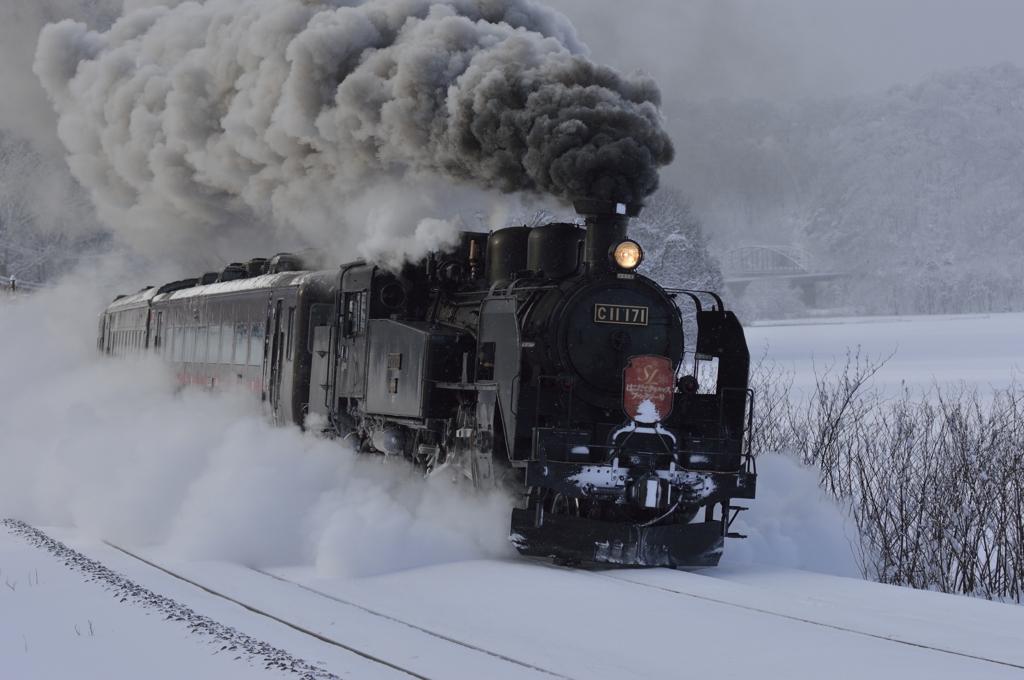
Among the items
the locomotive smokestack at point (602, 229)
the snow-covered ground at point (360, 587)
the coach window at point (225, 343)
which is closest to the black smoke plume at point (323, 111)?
the locomotive smokestack at point (602, 229)

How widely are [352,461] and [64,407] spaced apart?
8897 mm

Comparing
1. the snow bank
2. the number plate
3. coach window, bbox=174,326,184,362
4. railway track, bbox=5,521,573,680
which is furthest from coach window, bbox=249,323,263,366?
the number plate

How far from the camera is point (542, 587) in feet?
23.1

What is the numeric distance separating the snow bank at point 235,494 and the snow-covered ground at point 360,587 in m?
0.02

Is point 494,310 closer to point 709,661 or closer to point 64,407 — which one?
point 709,661

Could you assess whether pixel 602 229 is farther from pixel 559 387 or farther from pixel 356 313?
pixel 356 313

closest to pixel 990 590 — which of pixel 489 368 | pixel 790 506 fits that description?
pixel 790 506

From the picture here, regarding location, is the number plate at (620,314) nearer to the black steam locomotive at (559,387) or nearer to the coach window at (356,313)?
the black steam locomotive at (559,387)

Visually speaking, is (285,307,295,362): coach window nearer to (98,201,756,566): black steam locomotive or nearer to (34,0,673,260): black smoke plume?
(98,201,756,566): black steam locomotive

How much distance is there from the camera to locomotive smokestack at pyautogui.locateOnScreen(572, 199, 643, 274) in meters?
8.45

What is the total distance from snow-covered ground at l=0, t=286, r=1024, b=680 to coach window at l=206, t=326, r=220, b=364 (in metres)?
0.58

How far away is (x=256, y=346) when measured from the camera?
480 inches

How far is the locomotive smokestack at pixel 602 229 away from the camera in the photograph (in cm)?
845

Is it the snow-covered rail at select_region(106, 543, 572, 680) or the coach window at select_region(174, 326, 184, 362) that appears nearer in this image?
the snow-covered rail at select_region(106, 543, 572, 680)
